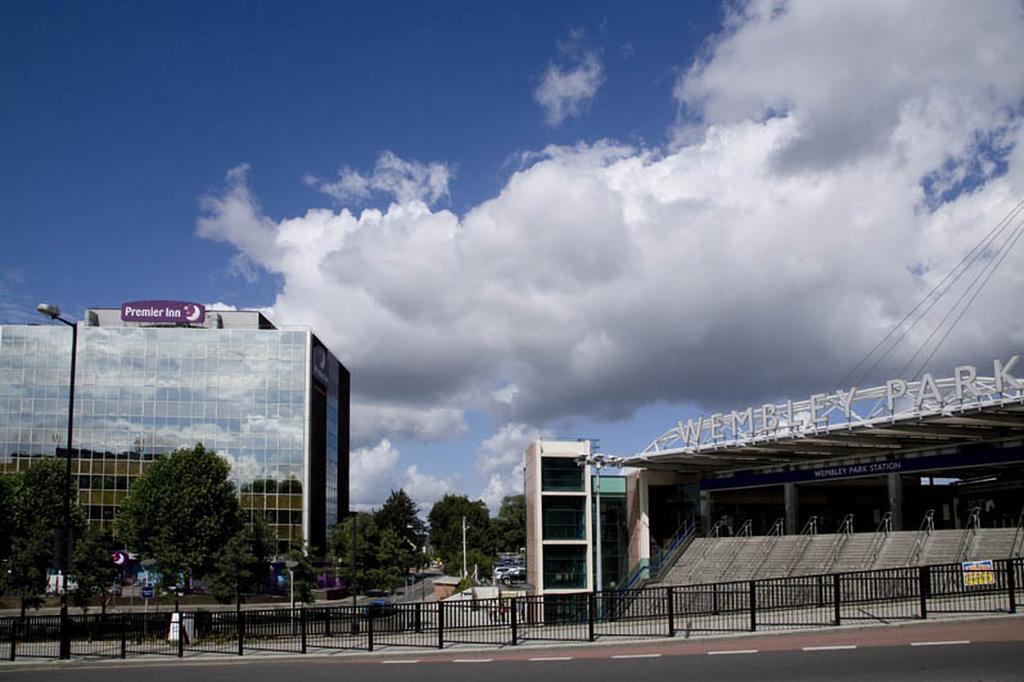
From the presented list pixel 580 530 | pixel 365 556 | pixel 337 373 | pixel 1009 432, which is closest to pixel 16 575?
pixel 580 530

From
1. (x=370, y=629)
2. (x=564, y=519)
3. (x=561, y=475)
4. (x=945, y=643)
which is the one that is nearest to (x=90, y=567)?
(x=564, y=519)

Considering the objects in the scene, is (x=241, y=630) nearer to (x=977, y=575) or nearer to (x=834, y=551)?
(x=977, y=575)

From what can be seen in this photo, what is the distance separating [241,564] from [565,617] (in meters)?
35.3

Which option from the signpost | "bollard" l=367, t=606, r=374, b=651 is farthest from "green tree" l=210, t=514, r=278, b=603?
the signpost

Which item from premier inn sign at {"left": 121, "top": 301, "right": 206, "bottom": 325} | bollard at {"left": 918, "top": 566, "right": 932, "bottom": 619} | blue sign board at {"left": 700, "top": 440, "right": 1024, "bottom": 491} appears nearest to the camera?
bollard at {"left": 918, "top": 566, "right": 932, "bottom": 619}

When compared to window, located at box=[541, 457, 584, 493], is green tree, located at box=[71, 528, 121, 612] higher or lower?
lower

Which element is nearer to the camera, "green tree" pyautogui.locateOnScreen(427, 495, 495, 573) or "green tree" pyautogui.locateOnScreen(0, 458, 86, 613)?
"green tree" pyautogui.locateOnScreen(0, 458, 86, 613)

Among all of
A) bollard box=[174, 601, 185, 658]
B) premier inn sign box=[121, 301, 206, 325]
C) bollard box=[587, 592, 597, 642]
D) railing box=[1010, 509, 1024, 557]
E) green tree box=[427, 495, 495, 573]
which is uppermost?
premier inn sign box=[121, 301, 206, 325]

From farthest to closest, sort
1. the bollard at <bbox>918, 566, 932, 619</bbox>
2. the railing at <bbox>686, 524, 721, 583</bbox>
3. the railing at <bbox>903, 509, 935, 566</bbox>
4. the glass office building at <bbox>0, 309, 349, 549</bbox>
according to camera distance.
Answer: the glass office building at <bbox>0, 309, 349, 549</bbox>, the railing at <bbox>686, 524, 721, 583</bbox>, the railing at <bbox>903, 509, 935, 566</bbox>, the bollard at <bbox>918, 566, 932, 619</bbox>

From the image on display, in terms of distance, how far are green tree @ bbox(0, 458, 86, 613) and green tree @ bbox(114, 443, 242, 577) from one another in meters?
4.90

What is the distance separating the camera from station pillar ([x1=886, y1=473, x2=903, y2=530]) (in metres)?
44.5

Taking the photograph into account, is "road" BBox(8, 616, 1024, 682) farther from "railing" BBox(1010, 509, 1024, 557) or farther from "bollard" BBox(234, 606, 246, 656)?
"railing" BBox(1010, 509, 1024, 557)

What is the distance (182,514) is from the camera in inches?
2591

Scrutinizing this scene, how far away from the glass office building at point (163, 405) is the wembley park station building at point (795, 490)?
35.3m
